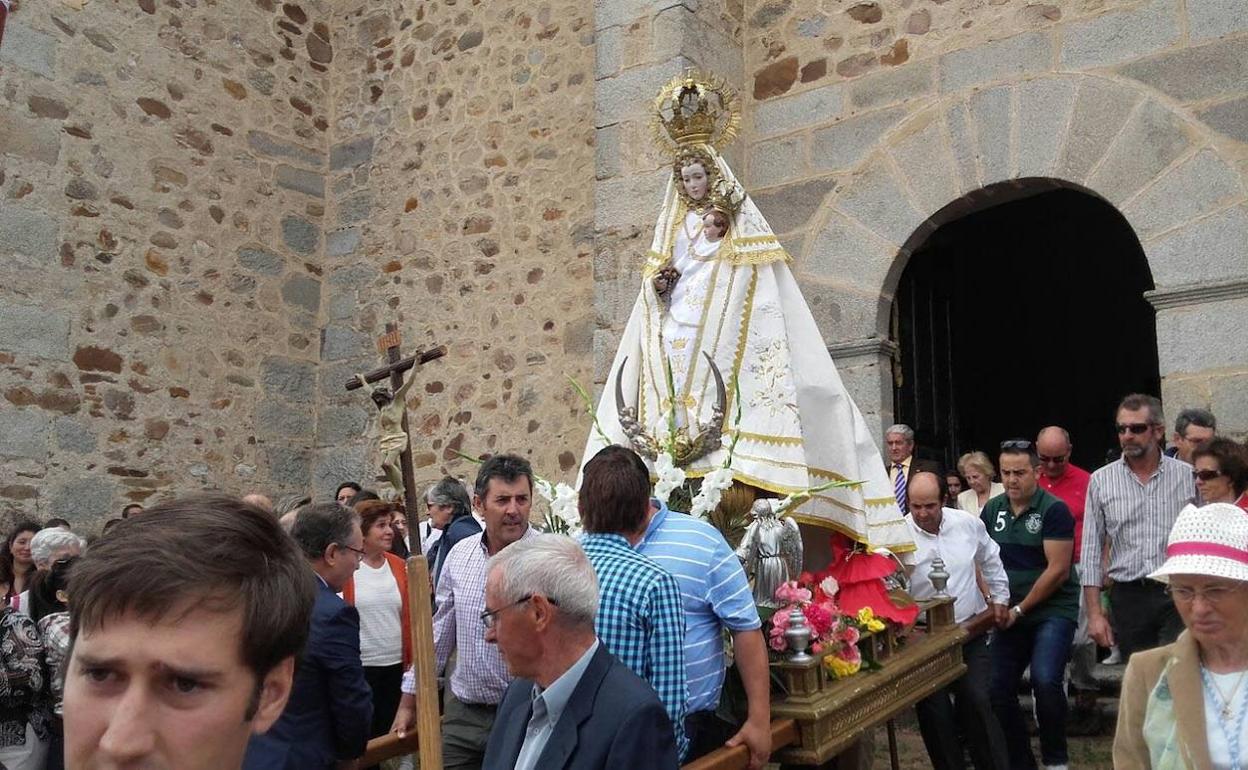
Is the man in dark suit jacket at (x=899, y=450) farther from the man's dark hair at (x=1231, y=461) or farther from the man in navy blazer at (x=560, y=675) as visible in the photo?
the man in navy blazer at (x=560, y=675)

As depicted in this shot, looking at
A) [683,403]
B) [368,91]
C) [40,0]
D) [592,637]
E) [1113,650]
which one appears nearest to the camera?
[592,637]

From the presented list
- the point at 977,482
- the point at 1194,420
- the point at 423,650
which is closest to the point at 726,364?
the point at 423,650

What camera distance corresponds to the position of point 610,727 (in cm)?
234

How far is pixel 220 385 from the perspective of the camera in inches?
348

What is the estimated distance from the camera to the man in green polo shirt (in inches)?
189

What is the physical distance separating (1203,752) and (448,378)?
6.98m

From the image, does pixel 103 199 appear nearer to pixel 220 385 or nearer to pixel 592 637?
pixel 220 385

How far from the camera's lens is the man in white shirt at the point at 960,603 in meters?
4.77

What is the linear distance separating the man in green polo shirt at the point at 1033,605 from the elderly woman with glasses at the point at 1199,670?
242 centimetres

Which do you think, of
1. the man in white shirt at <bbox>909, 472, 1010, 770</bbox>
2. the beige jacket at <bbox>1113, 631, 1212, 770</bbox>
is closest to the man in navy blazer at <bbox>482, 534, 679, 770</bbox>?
the beige jacket at <bbox>1113, 631, 1212, 770</bbox>

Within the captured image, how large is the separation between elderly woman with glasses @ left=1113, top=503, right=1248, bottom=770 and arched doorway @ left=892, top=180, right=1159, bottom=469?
344 inches

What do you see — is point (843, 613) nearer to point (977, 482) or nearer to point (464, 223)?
point (977, 482)

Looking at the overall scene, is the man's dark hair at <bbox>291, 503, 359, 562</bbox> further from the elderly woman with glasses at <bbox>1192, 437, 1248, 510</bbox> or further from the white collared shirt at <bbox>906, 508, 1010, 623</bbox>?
the elderly woman with glasses at <bbox>1192, 437, 1248, 510</bbox>

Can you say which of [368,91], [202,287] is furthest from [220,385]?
[368,91]
